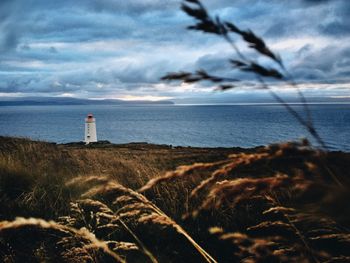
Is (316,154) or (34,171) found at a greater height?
(316,154)

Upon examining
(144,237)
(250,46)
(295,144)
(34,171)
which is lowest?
(144,237)

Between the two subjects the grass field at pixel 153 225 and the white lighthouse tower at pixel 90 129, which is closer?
the grass field at pixel 153 225

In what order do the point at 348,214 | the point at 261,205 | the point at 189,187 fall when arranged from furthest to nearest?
the point at 189,187 < the point at 261,205 < the point at 348,214

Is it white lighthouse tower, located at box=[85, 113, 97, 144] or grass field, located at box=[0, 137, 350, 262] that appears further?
white lighthouse tower, located at box=[85, 113, 97, 144]

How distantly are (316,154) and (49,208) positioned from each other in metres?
4.70

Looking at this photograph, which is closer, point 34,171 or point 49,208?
point 49,208

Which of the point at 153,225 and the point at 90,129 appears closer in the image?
the point at 153,225

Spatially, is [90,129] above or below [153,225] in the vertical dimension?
below

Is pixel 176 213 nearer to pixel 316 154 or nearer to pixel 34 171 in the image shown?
pixel 34 171

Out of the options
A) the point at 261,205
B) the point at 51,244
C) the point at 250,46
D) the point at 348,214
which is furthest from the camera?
the point at 261,205

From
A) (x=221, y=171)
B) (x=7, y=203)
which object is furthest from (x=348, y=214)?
(x=7, y=203)

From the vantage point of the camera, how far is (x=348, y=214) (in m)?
0.63

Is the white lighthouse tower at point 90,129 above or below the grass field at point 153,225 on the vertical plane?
below

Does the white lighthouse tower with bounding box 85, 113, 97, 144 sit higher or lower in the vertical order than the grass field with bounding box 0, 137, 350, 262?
lower
